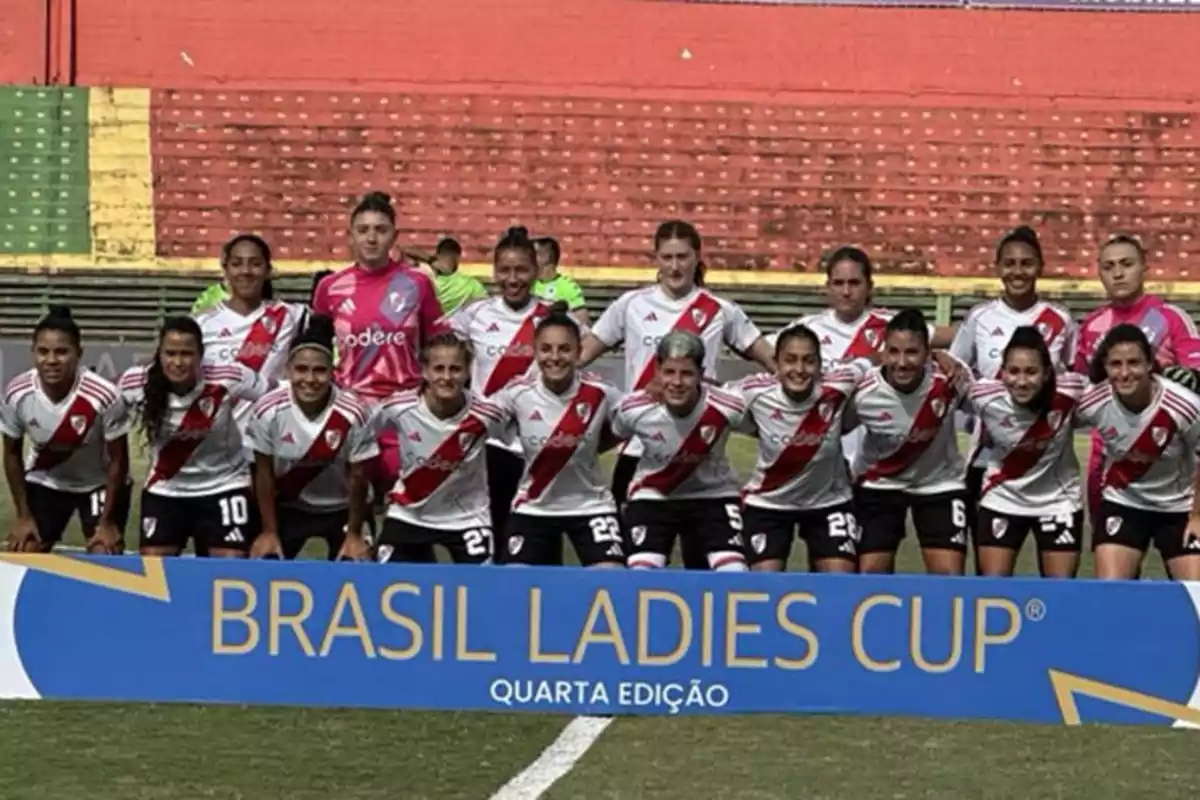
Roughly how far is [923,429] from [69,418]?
3.36 meters

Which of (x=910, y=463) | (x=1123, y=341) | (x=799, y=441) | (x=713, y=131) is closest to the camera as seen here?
(x=1123, y=341)

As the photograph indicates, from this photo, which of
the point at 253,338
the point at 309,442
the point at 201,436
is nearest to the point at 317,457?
the point at 309,442

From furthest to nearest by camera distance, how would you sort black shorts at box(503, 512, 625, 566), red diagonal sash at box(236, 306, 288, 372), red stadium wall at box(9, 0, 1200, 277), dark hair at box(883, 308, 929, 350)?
red stadium wall at box(9, 0, 1200, 277), red diagonal sash at box(236, 306, 288, 372), dark hair at box(883, 308, 929, 350), black shorts at box(503, 512, 625, 566)

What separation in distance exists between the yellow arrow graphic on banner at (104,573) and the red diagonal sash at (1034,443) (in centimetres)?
349

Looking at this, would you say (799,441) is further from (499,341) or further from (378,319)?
(378,319)

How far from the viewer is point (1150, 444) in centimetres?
834

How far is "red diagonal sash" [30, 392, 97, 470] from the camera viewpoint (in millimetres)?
8914

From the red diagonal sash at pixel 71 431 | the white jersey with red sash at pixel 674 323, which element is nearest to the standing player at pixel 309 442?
the red diagonal sash at pixel 71 431

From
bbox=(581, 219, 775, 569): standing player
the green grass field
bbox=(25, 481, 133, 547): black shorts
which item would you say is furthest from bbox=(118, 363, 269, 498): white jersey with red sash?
the green grass field

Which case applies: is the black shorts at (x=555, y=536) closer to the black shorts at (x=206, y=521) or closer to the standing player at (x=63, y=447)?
the black shorts at (x=206, y=521)

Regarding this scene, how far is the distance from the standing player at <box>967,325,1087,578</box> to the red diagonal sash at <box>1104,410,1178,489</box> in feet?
0.65

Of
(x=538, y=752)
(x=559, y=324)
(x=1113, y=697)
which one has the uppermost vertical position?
(x=559, y=324)

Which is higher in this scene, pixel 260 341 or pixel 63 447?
pixel 260 341

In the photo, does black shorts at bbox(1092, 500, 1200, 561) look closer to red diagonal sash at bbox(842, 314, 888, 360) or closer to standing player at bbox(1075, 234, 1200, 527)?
standing player at bbox(1075, 234, 1200, 527)
